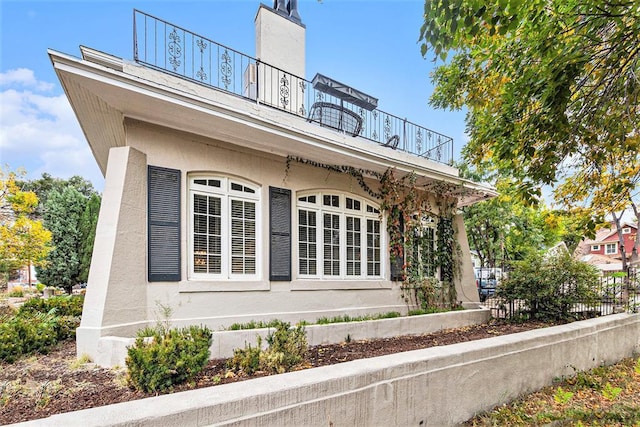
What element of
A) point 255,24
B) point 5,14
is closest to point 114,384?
point 5,14

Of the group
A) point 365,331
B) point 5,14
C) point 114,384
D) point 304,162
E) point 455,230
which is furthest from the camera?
point 455,230

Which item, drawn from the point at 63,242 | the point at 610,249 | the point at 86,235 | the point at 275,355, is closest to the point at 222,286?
the point at 275,355

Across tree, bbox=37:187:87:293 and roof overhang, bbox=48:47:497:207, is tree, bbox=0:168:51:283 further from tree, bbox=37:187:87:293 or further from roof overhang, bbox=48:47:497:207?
roof overhang, bbox=48:47:497:207

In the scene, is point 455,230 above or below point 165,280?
above

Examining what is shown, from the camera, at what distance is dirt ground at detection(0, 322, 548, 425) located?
10.3 feet

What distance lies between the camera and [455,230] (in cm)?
980

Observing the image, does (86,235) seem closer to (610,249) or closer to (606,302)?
(606,302)

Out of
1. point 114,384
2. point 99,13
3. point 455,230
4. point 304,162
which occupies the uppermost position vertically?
point 99,13

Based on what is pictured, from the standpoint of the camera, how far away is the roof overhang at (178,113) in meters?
4.45

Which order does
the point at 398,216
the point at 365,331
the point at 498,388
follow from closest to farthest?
the point at 498,388 < the point at 365,331 < the point at 398,216

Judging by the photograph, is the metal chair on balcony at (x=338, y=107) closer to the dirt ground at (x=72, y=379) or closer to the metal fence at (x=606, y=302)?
the dirt ground at (x=72, y=379)

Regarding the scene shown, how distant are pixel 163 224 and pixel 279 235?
2047mm

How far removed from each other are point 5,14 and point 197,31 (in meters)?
3.18

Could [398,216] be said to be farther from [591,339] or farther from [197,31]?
[197,31]
